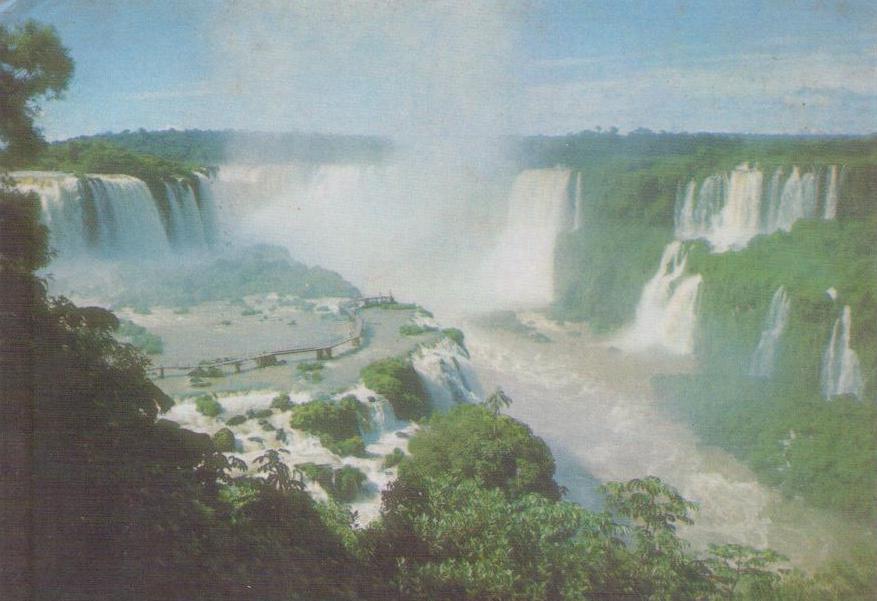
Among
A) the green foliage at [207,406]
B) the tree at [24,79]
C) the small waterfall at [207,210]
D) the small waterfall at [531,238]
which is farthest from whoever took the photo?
Answer: the small waterfall at [531,238]

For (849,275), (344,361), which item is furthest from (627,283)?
(344,361)

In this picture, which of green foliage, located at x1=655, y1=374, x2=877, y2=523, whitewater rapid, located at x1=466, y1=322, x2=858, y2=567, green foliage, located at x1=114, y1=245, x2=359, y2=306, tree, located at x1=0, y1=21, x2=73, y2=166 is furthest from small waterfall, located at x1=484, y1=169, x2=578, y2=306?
tree, located at x1=0, y1=21, x2=73, y2=166

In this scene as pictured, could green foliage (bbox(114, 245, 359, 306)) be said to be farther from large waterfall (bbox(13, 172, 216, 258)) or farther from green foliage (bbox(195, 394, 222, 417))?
green foliage (bbox(195, 394, 222, 417))

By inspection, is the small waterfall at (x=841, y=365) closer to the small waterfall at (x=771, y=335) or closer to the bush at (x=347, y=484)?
the small waterfall at (x=771, y=335)

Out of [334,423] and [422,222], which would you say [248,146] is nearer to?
[422,222]

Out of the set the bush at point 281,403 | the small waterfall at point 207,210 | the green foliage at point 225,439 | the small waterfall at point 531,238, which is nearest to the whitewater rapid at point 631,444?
the bush at point 281,403

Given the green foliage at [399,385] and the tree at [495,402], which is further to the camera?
the green foliage at [399,385]

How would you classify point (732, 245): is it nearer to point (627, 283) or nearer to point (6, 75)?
point (627, 283)
